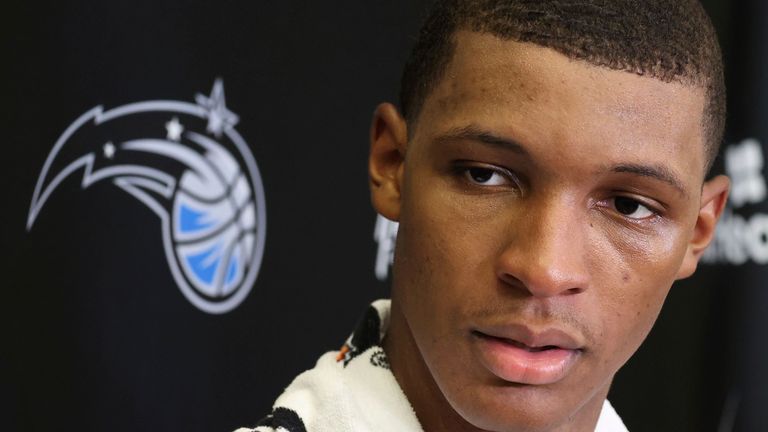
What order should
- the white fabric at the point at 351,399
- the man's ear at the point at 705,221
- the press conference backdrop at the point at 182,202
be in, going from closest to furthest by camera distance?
the white fabric at the point at 351,399
the man's ear at the point at 705,221
the press conference backdrop at the point at 182,202

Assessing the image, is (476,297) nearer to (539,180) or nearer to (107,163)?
(539,180)

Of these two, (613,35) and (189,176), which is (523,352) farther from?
(189,176)

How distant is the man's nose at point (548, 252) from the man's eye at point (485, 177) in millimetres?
49

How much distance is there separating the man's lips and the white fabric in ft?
0.55

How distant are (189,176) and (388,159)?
0.81m

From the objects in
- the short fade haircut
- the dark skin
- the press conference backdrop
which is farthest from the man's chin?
the press conference backdrop

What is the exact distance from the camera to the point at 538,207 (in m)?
1.04

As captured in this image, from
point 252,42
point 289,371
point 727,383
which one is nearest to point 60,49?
point 252,42

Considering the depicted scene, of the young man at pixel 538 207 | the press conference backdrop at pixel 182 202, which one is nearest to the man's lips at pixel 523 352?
the young man at pixel 538 207

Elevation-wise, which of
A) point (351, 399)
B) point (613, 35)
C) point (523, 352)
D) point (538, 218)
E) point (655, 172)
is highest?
point (613, 35)

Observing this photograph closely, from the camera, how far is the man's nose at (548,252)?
101cm

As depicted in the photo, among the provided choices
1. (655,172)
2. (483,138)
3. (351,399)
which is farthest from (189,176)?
(655,172)

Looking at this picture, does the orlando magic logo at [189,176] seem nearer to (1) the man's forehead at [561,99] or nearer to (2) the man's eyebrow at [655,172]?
(1) the man's forehead at [561,99]

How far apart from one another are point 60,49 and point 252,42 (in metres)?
0.41
